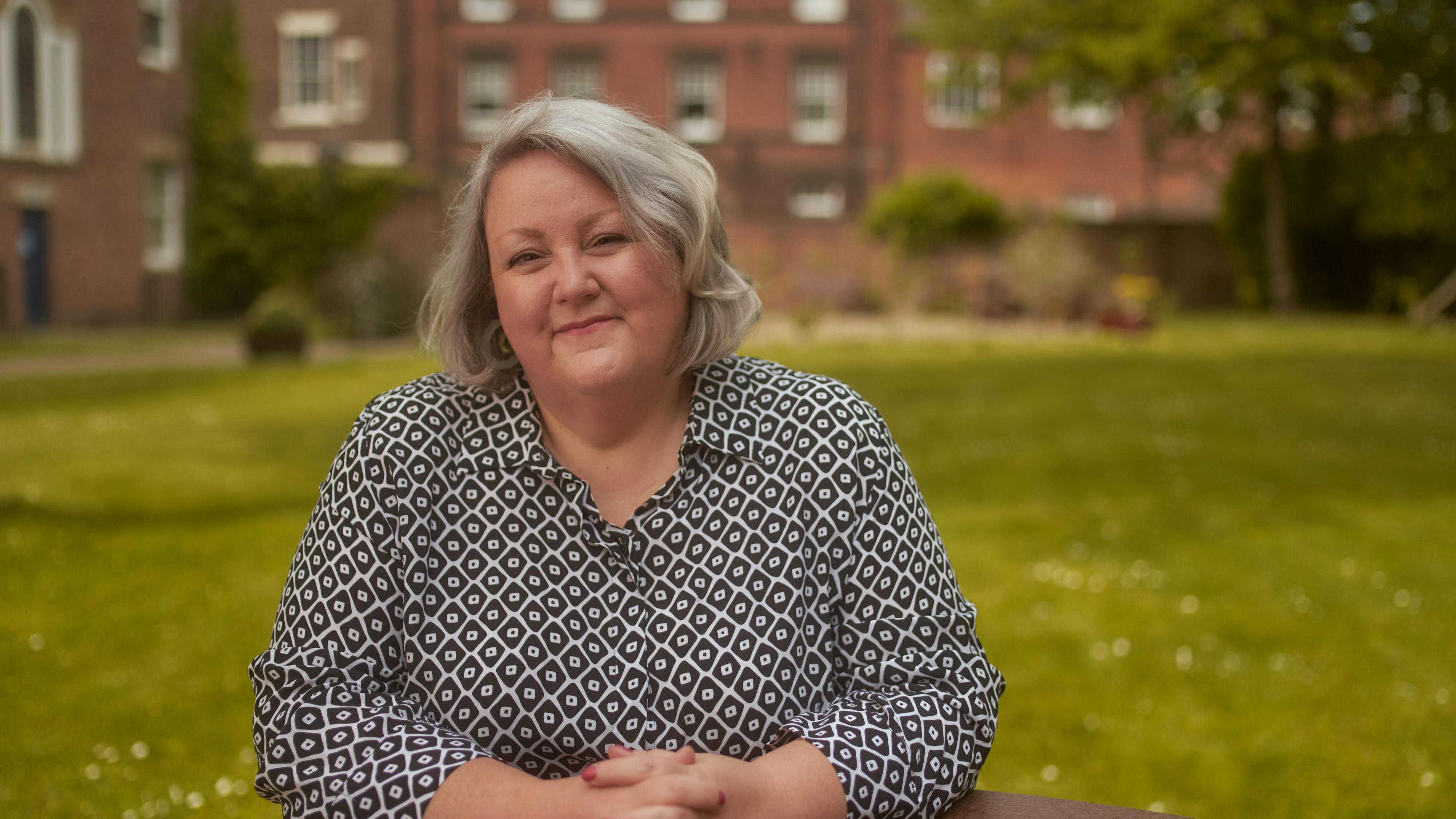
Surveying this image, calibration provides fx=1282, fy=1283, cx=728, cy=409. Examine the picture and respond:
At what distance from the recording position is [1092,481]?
26.6 ft

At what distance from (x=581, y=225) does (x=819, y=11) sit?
3418 cm

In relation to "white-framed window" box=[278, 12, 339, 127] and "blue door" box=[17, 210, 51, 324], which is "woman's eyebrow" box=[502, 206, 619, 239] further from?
"white-framed window" box=[278, 12, 339, 127]

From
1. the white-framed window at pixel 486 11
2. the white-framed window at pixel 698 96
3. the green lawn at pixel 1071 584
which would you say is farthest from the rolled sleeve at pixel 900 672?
the white-framed window at pixel 486 11

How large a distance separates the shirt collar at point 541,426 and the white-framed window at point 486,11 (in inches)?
1365

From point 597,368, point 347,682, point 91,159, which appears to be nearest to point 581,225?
point 597,368

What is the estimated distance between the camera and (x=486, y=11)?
114 ft

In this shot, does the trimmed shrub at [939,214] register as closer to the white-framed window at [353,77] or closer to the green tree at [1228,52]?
the green tree at [1228,52]

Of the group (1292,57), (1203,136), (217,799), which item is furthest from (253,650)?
(1203,136)

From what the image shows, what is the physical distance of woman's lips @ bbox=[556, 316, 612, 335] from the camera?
72.7 inches

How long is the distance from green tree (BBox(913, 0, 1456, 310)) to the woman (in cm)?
1887

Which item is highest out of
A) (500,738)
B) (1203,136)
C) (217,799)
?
(1203,136)

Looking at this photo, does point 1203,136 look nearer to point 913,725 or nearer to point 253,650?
point 253,650

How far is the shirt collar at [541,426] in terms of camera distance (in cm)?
188

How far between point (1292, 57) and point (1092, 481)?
15460 millimetres
